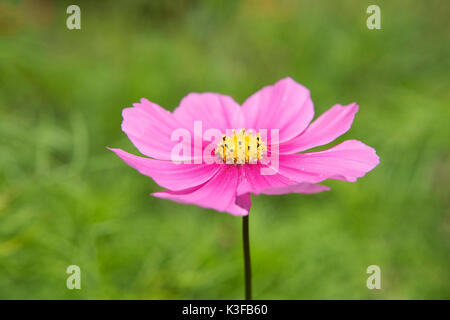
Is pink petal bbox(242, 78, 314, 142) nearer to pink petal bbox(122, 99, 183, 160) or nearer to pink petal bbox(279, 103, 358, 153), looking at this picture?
pink petal bbox(279, 103, 358, 153)

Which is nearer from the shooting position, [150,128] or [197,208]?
[150,128]

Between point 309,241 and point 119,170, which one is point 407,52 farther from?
point 119,170

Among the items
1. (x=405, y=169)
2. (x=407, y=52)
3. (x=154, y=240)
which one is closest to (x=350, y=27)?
(x=407, y=52)

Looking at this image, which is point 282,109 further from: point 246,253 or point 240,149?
point 246,253

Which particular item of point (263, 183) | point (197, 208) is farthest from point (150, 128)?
point (197, 208)

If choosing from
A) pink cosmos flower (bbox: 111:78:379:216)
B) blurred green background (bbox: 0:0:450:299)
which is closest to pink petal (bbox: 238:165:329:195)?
pink cosmos flower (bbox: 111:78:379:216)

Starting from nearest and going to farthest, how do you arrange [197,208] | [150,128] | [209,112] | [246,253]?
[246,253]
[150,128]
[209,112]
[197,208]

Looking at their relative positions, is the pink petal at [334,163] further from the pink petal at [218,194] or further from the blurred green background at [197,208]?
the blurred green background at [197,208]
